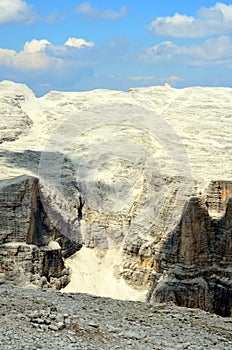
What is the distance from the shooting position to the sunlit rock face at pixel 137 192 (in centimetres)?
3212

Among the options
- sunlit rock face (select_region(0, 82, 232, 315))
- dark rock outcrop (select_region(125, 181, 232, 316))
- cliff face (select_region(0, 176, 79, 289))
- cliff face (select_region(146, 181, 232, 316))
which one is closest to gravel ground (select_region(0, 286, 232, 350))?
dark rock outcrop (select_region(125, 181, 232, 316))

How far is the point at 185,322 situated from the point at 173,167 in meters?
27.1

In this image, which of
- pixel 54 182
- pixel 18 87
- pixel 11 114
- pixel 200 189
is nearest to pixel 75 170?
pixel 54 182

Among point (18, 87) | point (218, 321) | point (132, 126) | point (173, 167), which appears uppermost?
point (18, 87)

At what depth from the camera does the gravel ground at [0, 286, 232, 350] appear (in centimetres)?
1158

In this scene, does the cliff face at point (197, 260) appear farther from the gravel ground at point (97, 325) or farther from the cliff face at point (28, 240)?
the gravel ground at point (97, 325)

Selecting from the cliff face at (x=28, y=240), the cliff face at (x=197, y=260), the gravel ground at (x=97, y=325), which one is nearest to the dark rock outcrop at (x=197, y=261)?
the cliff face at (x=197, y=260)

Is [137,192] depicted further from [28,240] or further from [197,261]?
[197,261]

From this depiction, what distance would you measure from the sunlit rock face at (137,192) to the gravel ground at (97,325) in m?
15.8

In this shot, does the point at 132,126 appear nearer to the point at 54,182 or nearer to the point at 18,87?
the point at 54,182

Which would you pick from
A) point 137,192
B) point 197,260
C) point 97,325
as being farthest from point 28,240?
point 97,325

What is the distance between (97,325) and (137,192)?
28.3 m

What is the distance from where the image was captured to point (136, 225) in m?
37.8

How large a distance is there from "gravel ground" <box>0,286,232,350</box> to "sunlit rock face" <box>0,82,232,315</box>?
1584 cm
